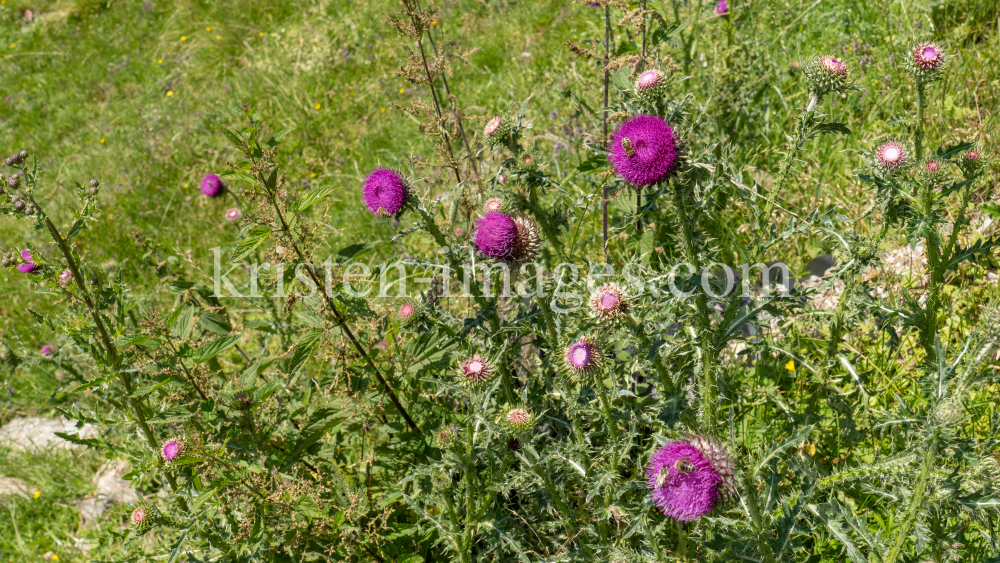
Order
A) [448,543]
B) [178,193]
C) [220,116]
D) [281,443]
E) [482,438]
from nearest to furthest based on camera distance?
[482,438], [448,543], [281,443], [178,193], [220,116]

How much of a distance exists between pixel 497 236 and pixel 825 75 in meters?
1.20

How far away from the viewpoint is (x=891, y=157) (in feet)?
7.51

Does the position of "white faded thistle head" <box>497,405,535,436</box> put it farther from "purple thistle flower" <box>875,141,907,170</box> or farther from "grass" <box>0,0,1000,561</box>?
"purple thistle flower" <box>875,141,907,170</box>

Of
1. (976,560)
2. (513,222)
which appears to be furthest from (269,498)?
(976,560)

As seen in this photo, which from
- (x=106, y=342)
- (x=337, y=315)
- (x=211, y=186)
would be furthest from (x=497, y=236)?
(x=211, y=186)

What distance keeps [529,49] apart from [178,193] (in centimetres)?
374

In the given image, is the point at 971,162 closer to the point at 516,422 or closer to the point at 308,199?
the point at 516,422

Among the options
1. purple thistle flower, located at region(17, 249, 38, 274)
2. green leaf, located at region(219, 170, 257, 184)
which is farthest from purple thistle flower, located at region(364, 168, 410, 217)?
purple thistle flower, located at region(17, 249, 38, 274)

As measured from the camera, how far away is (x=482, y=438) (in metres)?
2.23

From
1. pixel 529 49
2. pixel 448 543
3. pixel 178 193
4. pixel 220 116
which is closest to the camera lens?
pixel 448 543

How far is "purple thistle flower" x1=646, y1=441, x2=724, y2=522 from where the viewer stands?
1.56 metres

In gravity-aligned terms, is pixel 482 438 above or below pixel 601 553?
above

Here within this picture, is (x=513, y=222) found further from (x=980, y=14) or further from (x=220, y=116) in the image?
(x=220, y=116)

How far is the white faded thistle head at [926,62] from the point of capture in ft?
7.37
